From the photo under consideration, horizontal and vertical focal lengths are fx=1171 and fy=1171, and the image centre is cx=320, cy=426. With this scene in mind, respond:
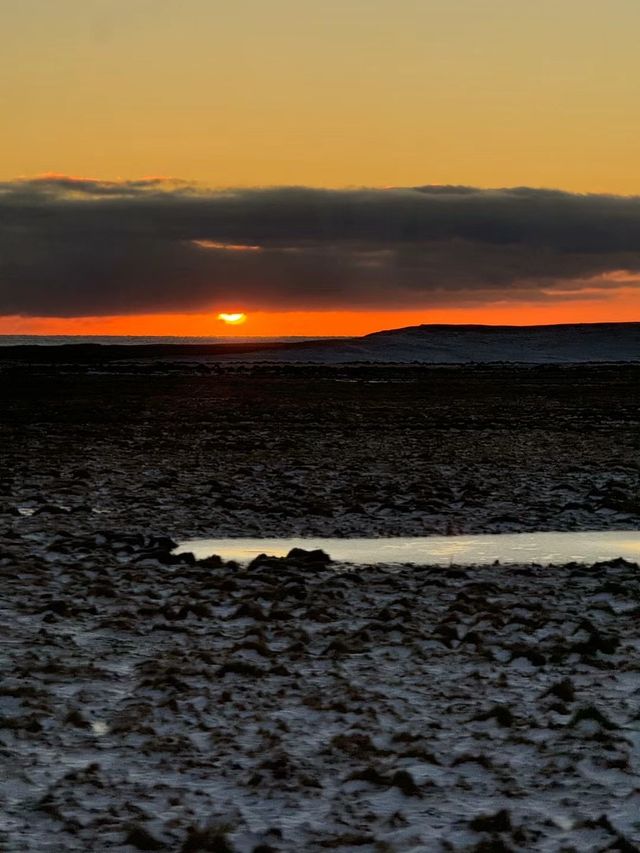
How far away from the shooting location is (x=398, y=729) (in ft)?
30.0

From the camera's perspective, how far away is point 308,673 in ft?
35.2

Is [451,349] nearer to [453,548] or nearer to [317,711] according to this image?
[453,548]

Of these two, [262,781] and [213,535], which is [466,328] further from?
[262,781]

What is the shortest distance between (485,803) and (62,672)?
4586 millimetres

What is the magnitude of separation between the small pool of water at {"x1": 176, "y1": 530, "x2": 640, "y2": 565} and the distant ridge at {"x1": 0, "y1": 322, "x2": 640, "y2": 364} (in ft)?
335

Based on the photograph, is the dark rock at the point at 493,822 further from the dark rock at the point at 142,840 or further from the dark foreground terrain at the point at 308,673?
the dark rock at the point at 142,840

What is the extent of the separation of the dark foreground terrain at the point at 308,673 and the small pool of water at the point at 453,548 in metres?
0.77

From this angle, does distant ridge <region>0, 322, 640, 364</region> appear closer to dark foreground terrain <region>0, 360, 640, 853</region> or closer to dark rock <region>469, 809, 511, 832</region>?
dark foreground terrain <region>0, 360, 640, 853</region>

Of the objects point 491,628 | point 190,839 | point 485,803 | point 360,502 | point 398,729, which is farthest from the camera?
point 360,502

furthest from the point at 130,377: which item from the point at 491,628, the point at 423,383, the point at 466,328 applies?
the point at 466,328

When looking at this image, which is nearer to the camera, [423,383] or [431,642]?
[431,642]

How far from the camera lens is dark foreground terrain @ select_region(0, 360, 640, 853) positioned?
747 centimetres

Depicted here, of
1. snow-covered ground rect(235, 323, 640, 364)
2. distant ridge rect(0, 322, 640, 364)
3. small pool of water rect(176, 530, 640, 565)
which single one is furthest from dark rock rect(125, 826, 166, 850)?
snow-covered ground rect(235, 323, 640, 364)

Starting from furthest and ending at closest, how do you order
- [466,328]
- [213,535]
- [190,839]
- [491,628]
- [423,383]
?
1. [466,328]
2. [423,383]
3. [213,535]
4. [491,628]
5. [190,839]
